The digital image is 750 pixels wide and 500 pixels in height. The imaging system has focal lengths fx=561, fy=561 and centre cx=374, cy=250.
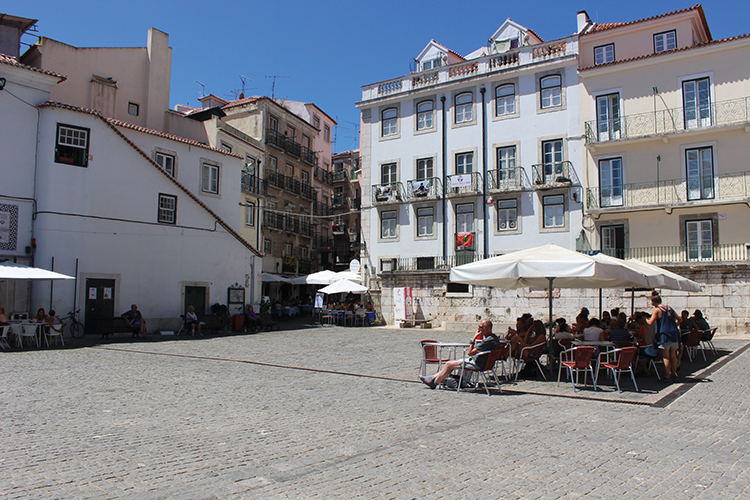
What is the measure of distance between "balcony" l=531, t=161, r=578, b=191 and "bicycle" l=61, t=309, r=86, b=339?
22347mm

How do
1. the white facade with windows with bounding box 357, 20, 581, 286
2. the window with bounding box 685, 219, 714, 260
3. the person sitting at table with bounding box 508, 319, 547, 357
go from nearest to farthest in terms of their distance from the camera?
the person sitting at table with bounding box 508, 319, 547, 357, the window with bounding box 685, 219, 714, 260, the white facade with windows with bounding box 357, 20, 581, 286

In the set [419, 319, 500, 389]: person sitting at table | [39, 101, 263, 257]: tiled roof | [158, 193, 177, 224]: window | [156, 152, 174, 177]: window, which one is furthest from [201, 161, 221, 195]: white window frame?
[419, 319, 500, 389]: person sitting at table

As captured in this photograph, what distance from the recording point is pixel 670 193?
26672 mm

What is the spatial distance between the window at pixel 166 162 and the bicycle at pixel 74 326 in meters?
8.69

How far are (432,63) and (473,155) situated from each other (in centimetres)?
793

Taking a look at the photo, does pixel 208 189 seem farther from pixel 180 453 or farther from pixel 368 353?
pixel 180 453

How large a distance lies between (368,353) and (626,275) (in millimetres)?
7483

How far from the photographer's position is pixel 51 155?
2067 centimetres

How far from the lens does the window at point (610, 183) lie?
92.1 feet

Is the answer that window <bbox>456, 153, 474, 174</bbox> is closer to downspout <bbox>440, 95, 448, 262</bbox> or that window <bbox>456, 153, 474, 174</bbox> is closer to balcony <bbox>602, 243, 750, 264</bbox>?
downspout <bbox>440, 95, 448, 262</bbox>

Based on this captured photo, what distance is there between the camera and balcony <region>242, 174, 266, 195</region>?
1524 inches

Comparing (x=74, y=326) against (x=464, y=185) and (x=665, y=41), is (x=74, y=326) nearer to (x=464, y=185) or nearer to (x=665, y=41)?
(x=464, y=185)

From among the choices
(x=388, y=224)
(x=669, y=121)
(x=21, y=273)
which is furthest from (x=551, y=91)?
(x=21, y=273)

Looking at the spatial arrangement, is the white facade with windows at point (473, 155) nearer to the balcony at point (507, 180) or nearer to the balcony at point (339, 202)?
the balcony at point (507, 180)
